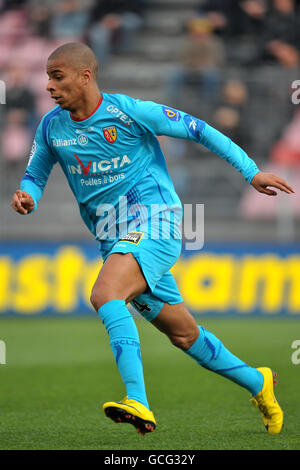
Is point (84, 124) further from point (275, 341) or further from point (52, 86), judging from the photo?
point (275, 341)

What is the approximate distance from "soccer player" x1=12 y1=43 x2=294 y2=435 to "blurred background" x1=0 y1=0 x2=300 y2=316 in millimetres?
6819

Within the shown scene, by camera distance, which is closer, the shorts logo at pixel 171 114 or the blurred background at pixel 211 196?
the shorts logo at pixel 171 114

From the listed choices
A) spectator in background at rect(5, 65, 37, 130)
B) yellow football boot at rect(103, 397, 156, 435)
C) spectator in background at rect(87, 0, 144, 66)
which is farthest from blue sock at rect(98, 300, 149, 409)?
spectator in background at rect(87, 0, 144, 66)

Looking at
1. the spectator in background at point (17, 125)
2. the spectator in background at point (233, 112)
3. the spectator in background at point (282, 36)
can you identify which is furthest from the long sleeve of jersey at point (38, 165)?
the spectator in background at point (282, 36)

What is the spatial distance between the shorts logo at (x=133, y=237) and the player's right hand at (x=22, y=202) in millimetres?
567

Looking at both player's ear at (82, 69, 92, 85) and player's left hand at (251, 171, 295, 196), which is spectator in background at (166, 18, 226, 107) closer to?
player's ear at (82, 69, 92, 85)

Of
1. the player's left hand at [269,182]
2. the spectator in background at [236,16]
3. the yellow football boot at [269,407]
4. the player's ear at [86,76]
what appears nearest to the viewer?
the player's left hand at [269,182]

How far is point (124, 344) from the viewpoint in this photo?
4.64 meters

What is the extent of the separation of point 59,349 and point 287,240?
13.8 feet

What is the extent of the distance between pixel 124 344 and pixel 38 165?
4.50 feet

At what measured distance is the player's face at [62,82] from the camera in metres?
4.90

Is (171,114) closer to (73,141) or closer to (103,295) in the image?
(73,141)

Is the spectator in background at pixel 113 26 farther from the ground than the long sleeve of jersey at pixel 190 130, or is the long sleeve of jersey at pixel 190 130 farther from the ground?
the spectator in background at pixel 113 26

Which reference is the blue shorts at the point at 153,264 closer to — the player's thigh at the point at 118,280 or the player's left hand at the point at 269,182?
the player's thigh at the point at 118,280
